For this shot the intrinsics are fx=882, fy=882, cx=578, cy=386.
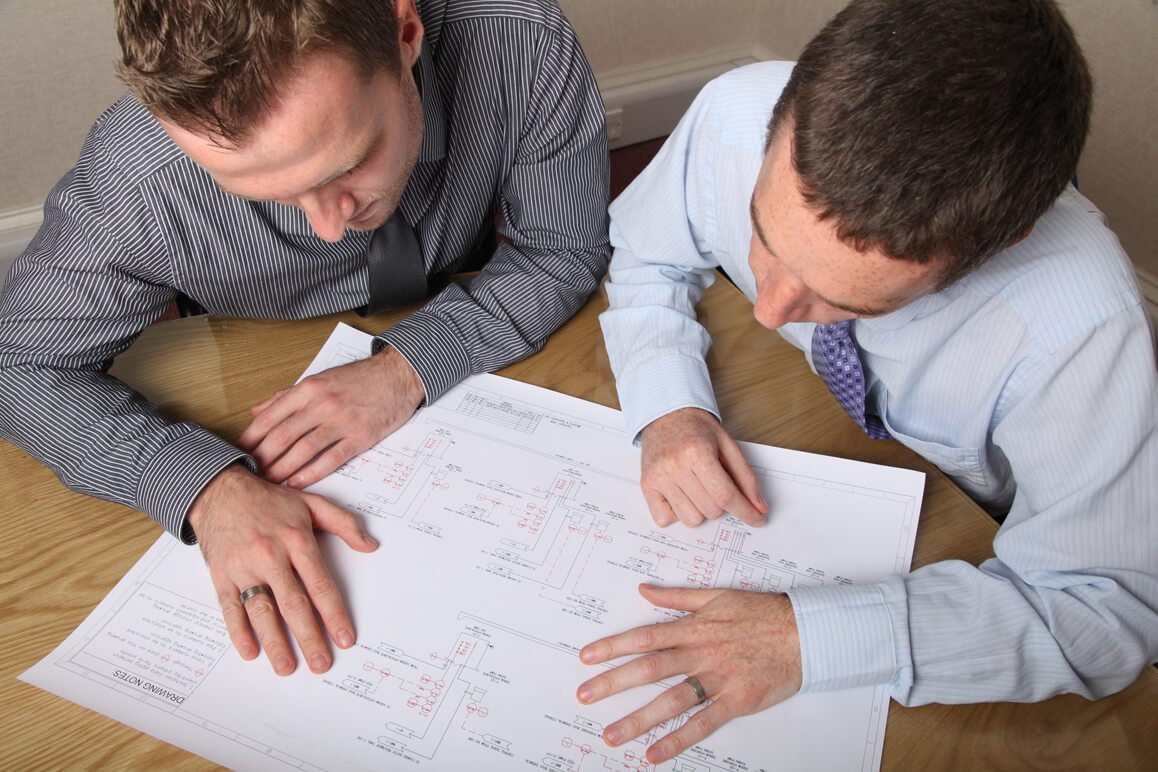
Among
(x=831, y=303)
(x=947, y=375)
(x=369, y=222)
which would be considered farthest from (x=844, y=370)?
(x=369, y=222)

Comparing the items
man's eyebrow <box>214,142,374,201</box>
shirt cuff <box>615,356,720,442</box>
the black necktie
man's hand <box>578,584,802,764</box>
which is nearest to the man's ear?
man's eyebrow <box>214,142,374,201</box>

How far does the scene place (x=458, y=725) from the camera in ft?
2.54

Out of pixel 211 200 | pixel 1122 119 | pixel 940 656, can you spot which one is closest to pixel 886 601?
pixel 940 656

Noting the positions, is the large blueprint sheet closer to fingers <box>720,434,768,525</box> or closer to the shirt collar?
fingers <box>720,434,768,525</box>

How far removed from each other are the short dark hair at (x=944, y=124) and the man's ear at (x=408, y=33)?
46cm

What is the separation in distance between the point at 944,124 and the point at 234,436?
31.7 inches

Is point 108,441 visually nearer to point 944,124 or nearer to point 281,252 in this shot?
point 281,252

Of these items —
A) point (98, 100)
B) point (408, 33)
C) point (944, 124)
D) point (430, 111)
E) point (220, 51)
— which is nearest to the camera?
point (944, 124)

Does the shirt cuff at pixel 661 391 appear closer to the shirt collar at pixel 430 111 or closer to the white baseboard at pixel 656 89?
the shirt collar at pixel 430 111

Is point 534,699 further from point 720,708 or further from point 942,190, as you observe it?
point 942,190

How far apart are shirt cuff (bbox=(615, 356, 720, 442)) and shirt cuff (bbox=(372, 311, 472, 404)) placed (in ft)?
0.65

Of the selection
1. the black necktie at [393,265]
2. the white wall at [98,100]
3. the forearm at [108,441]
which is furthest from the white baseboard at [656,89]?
the forearm at [108,441]

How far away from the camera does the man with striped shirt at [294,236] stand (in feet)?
2.66

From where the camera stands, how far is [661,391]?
1014 mm
